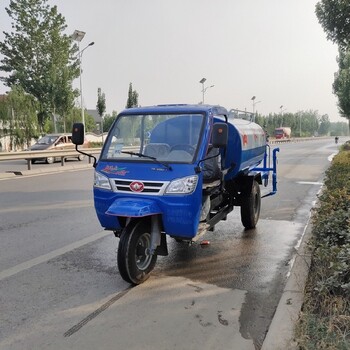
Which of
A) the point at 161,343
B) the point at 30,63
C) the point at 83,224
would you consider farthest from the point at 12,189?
the point at 30,63

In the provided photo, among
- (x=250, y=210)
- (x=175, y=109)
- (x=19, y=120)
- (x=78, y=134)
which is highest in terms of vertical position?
(x=19, y=120)

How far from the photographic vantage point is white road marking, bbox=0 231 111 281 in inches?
189

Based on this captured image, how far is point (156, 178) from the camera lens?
4488 millimetres

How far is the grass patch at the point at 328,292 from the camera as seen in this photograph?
290cm

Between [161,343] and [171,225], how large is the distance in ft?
4.87

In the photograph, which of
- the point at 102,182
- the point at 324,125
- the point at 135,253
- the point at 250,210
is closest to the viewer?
the point at 135,253

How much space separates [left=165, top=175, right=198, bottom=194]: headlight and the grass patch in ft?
5.10

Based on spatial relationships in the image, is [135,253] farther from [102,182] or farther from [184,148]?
[184,148]

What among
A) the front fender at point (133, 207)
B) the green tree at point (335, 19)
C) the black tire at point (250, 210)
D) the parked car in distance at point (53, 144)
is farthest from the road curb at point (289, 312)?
the parked car in distance at point (53, 144)

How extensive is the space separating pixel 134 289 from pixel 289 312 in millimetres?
1679

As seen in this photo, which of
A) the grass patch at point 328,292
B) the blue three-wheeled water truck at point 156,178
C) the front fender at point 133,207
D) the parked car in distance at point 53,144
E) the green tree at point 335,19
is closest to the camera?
the grass patch at point 328,292

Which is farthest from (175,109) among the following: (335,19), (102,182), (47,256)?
(335,19)

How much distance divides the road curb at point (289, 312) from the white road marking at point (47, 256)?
314cm

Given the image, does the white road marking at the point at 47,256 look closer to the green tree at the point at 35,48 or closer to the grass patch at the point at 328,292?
the grass patch at the point at 328,292
